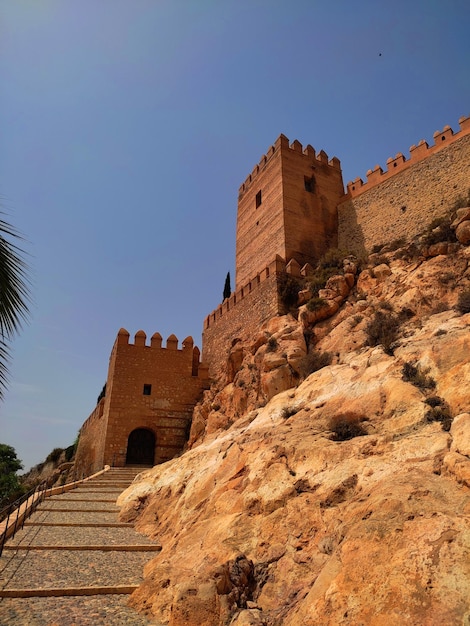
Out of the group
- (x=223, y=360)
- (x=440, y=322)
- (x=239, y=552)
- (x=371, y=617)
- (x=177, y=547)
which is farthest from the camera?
(x=223, y=360)

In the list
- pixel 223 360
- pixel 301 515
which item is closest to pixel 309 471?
pixel 301 515

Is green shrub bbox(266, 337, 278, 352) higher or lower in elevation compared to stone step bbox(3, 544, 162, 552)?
higher

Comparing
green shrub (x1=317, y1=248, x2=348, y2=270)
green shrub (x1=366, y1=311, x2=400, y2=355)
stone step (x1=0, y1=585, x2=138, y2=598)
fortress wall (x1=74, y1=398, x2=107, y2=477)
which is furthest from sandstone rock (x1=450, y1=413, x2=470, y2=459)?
fortress wall (x1=74, y1=398, x2=107, y2=477)

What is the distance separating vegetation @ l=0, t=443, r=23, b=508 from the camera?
2603cm

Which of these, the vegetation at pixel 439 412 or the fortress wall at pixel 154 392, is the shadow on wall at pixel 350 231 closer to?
the fortress wall at pixel 154 392

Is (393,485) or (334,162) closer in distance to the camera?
(393,485)

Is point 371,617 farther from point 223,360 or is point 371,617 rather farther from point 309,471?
point 223,360

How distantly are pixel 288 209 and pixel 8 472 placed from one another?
23889mm

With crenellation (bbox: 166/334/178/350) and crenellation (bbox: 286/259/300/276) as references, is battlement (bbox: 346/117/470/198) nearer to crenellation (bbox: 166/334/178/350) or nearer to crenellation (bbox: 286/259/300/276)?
crenellation (bbox: 286/259/300/276)

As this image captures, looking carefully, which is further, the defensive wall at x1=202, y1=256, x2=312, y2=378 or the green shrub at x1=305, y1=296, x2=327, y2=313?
the defensive wall at x1=202, y1=256, x2=312, y2=378

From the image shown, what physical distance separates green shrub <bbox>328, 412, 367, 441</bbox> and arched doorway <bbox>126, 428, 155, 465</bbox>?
14543mm

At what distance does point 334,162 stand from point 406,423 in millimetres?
18305

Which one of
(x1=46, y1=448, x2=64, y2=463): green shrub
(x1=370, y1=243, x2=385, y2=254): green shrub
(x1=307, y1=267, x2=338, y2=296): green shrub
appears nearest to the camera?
(x1=307, y1=267, x2=338, y2=296): green shrub

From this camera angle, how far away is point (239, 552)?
16.4 ft
